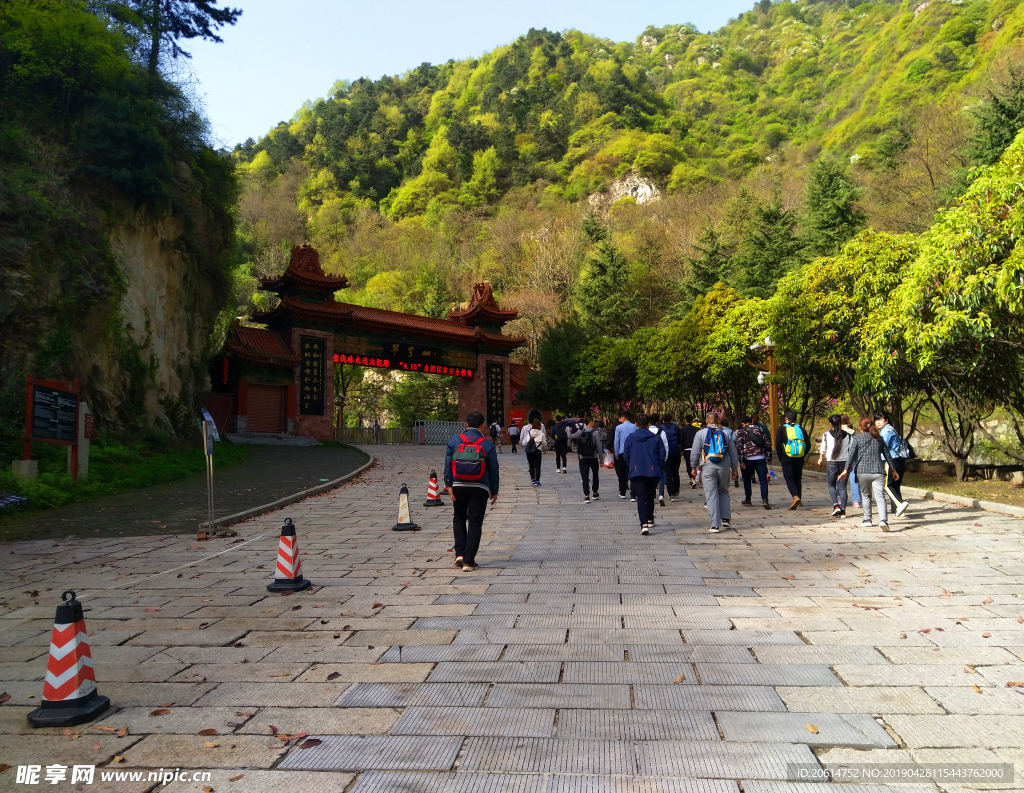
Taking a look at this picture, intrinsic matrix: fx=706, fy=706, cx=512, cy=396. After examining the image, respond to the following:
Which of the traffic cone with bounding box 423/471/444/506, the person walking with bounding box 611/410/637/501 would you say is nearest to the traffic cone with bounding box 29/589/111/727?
the person walking with bounding box 611/410/637/501

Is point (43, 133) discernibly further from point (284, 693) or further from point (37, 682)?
point (284, 693)

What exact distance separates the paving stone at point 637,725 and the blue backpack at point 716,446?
671 centimetres

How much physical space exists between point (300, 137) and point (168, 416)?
67442mm

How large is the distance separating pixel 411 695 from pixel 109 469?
13671 mm

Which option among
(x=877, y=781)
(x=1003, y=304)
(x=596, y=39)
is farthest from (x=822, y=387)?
(x=596, y=39)

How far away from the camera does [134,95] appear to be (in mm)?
18688

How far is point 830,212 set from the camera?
111 feet

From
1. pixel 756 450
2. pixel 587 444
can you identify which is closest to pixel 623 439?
pixel 587 444

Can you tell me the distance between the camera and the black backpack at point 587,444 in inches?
537

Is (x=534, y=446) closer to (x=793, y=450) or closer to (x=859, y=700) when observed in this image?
(x=793, y=450)

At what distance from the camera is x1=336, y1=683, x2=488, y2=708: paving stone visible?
12.7ft

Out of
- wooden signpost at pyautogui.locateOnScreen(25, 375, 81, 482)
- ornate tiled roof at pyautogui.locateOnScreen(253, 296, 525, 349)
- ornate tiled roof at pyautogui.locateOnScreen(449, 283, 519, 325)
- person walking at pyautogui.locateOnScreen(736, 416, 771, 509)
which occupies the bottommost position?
person walking at pyautogui.locateOnScreen(736, 416, 771, 509)

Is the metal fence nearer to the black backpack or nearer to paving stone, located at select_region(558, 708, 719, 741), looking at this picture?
the black backpack

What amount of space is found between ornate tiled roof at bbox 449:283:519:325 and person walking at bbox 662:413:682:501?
80.0 ft
